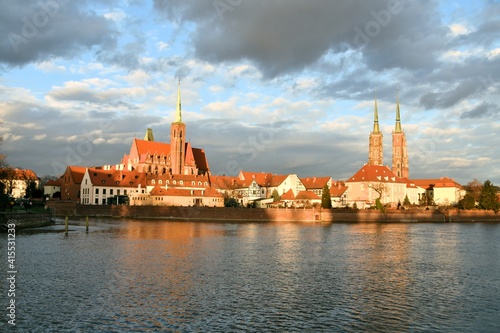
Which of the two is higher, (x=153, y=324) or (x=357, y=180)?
(x=357, y=180)

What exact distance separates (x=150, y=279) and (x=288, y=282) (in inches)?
266

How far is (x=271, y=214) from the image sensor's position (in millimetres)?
83938

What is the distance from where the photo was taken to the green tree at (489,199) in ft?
327

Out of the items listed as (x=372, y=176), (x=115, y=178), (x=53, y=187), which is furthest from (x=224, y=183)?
(x=53, y=187)

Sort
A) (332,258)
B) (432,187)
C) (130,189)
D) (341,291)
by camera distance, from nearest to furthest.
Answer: (341,291), (332,258), (130,189), (432,187)

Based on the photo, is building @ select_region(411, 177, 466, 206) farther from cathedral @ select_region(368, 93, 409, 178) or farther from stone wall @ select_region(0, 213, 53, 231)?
stone wall @ select_region(0, 213, 53, 231)

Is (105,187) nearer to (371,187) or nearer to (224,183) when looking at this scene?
(224,183)

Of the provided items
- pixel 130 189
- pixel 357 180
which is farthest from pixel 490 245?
pixel 130 189

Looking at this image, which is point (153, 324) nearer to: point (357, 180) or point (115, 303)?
point (115, 303)

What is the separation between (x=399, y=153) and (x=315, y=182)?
63422mm

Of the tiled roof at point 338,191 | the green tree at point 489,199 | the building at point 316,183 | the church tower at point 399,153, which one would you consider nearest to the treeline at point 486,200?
the green tree at point 489,199

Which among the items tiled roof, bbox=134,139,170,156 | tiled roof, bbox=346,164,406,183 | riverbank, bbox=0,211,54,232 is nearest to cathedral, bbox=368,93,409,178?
tiled roof, bbox=346,164,406,183

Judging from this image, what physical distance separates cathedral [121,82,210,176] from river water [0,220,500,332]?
83727mm

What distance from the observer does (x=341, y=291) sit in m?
22.7
